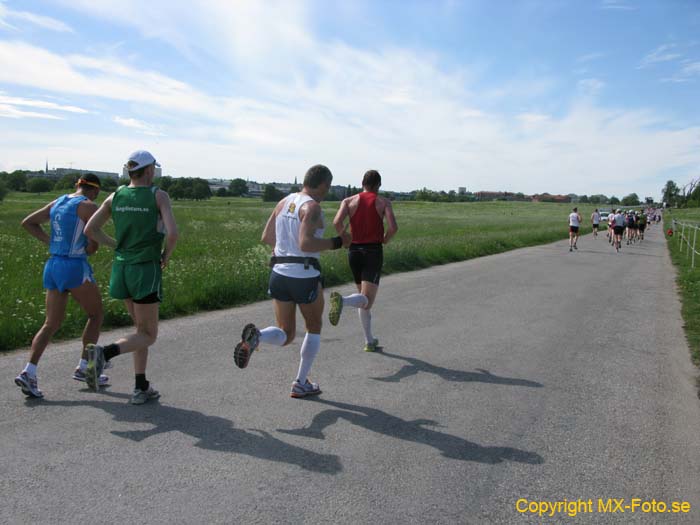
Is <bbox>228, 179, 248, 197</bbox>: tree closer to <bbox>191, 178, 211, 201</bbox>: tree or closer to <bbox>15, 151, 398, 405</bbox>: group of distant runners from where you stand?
<bbox>191, 178, 211, 201</bbox>: tree

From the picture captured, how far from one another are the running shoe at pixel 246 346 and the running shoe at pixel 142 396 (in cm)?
80

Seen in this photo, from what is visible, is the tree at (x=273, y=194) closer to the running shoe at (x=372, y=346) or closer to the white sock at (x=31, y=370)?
the running shoe at (x=372, y=346)

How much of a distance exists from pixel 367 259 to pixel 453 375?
1.58m

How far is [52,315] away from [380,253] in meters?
3.30

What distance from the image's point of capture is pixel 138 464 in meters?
3.36

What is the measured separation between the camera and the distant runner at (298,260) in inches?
165

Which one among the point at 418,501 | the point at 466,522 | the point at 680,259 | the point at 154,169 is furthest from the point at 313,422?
the point at 680,259

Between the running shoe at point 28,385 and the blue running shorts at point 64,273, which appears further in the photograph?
the blue running shorts at point 64,273

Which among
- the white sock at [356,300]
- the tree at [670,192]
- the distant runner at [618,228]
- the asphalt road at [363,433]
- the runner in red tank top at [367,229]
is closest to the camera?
the asphalt road at [363,433]

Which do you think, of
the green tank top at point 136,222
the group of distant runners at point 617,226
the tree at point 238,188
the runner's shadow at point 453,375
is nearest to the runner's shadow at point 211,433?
the green tank top at point 136,222

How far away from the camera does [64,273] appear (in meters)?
4.46

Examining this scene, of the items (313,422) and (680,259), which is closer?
(313,422)

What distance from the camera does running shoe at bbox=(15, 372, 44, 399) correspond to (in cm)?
434

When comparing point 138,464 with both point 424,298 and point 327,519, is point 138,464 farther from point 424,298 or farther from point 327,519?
point 424,298
